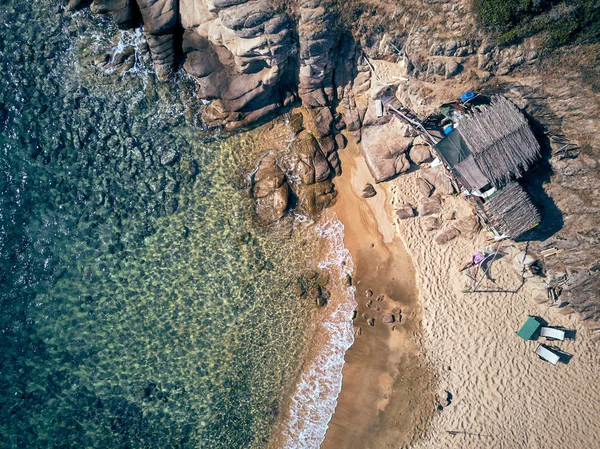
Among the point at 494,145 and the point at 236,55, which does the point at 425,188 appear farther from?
the point at 236,55

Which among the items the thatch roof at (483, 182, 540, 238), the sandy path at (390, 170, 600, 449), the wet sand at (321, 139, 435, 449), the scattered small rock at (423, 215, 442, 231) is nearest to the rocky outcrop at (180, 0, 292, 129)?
the wet sand at (321, 139, 435, 449)

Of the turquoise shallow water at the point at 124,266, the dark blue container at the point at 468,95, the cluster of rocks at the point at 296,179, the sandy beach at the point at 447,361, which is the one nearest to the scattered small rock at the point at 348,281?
the sandy beach at the point at 447,361

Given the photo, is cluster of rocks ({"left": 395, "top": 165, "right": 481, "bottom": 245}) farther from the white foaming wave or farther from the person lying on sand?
the white foaming wave

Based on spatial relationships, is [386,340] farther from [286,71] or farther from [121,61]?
[121,61]

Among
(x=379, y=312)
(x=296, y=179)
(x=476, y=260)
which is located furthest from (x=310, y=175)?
(x=476, y=260)

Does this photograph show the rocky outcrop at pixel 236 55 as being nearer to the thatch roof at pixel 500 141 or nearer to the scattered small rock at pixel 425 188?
the scattered small rock at pixel 425 188

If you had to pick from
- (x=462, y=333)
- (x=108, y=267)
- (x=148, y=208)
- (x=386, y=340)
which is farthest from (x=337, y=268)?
(x=108, y=267)
